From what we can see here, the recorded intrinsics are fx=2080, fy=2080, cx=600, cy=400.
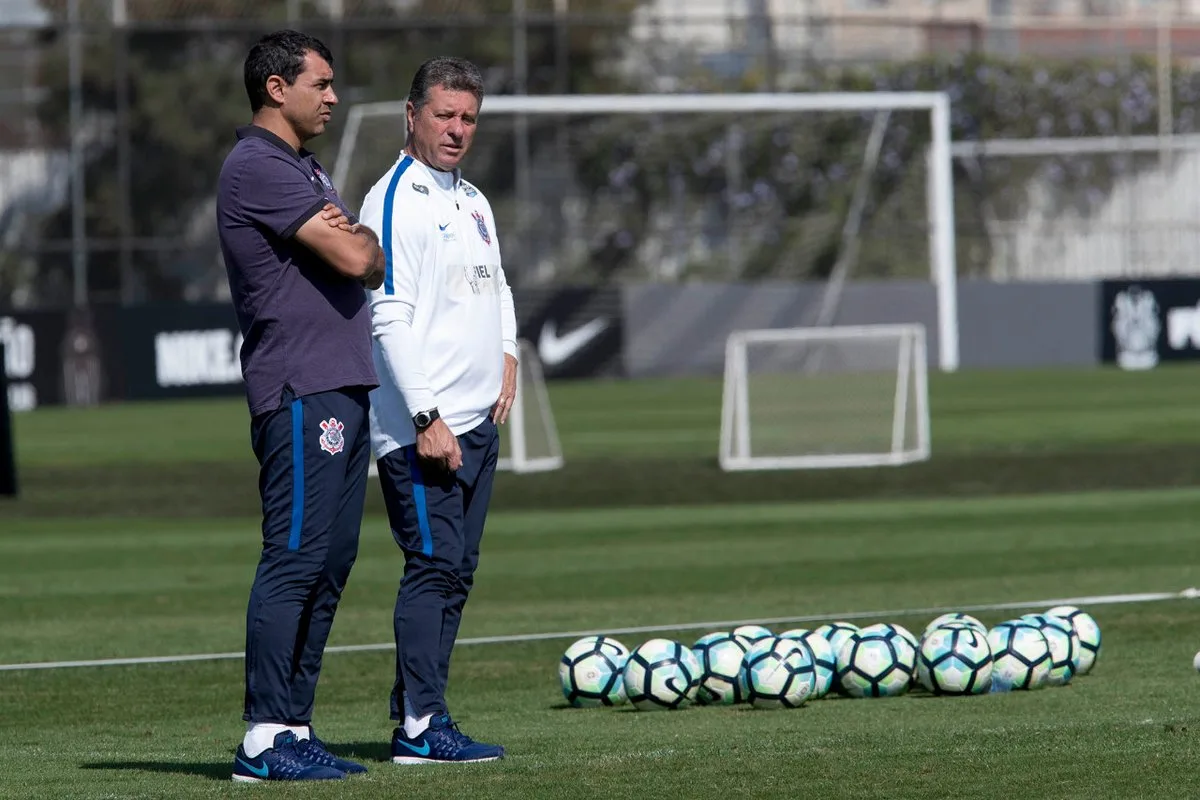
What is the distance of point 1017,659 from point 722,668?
43.4 inches

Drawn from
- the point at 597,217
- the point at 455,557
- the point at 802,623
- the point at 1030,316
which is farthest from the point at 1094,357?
the point at 455,557

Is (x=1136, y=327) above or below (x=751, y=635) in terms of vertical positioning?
below

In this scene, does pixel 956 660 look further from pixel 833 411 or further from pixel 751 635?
pixel 833 411

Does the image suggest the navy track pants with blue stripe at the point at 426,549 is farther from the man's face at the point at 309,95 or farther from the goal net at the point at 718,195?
the goal net at the point at 718,195

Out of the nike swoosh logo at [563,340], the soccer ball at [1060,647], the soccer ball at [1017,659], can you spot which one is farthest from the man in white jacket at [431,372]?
the nike swoosh logo at [563,340]

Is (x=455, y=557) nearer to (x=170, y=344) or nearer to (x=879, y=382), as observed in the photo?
(x=879, y=382)

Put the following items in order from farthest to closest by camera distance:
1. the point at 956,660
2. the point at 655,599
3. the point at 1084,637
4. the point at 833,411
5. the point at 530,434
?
the point at 530,434 → the point at 833,411 → the point at 655,599 → the point at 1084,637 → the point at 956,660

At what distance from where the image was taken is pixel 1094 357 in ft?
119

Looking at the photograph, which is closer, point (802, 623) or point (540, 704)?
point (540, 704)

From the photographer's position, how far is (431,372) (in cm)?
628

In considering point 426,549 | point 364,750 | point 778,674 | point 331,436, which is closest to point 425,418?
point 331,436

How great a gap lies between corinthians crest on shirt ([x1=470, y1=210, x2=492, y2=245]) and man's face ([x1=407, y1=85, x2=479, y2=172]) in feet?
0.67

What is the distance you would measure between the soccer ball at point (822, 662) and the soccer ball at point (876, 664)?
1.3 inches

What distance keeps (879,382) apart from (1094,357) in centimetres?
1728
